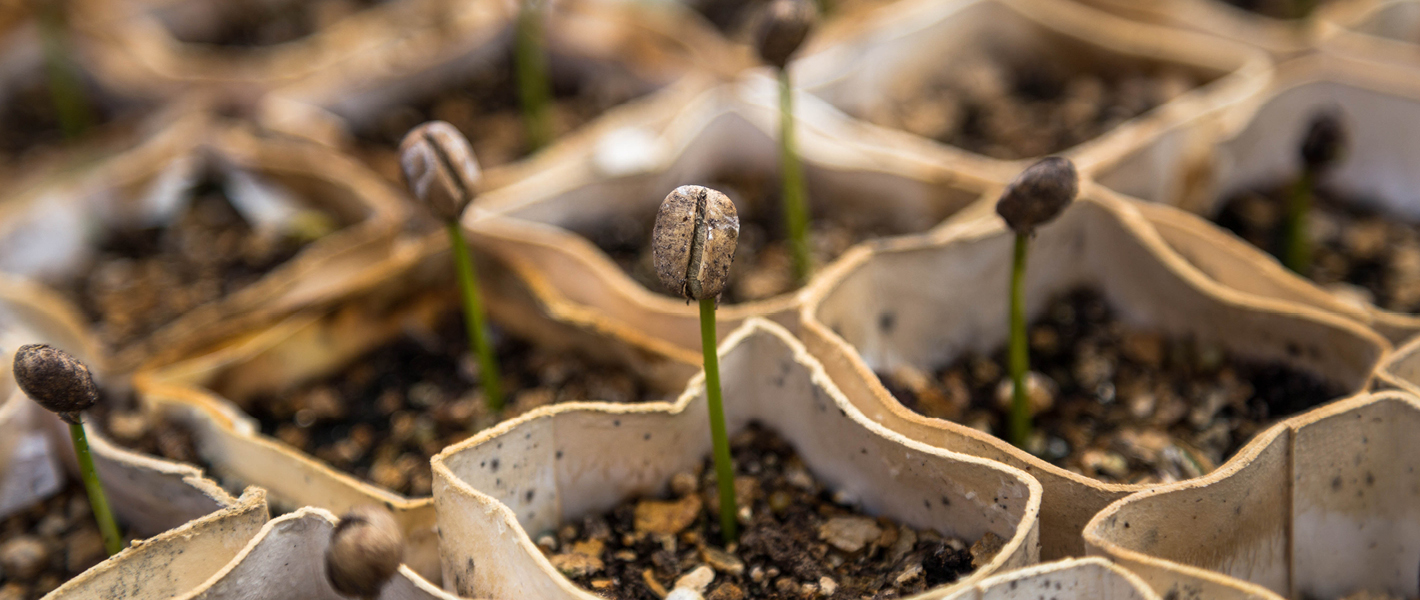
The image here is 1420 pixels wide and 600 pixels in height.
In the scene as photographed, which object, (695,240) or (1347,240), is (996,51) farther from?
(695,240)

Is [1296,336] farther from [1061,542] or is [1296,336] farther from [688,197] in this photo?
[688,197]

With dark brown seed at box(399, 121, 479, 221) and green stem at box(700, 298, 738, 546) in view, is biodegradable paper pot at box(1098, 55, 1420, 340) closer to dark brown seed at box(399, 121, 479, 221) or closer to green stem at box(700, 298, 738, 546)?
green stem at box(700, 298, 738, 546)

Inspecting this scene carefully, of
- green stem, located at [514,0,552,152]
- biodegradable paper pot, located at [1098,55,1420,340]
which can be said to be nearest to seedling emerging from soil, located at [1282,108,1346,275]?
biodegradable paper pot, located at [1098,55,1420,340]

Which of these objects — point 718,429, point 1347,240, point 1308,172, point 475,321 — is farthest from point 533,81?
point 1347,240

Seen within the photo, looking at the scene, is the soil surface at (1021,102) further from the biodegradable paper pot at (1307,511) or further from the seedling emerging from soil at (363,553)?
the seedling emerging from soil at (363,553)

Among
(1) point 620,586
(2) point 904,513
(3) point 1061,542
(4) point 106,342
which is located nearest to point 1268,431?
(3) point 1061,542

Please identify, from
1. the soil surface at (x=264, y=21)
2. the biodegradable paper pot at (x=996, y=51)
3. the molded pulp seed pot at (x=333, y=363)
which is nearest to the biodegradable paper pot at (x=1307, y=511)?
the molded pulp seed pot at (x=333, y=363)

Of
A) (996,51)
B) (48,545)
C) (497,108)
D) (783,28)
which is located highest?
(783,28)
